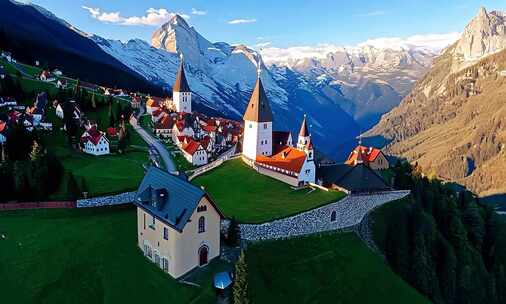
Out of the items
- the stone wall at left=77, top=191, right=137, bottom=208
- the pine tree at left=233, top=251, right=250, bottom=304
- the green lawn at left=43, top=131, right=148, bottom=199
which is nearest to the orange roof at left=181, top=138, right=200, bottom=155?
the green lawn at left=43, top=131, right=148, bottom=199

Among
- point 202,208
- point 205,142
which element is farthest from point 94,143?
point 202,208

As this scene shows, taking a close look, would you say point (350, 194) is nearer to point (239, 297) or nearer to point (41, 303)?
point (239, 297)

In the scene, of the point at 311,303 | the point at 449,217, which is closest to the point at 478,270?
the point at 449,217

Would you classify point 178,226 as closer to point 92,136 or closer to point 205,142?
point 92,136

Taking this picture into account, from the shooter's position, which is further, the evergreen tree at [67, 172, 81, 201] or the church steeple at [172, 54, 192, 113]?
the church steeple at [172, 54, 192, 113]

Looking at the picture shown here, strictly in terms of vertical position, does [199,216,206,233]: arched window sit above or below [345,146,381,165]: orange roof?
below

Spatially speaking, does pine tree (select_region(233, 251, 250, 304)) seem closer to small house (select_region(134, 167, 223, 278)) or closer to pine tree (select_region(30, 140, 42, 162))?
small house (select_region(134, 167, 223, 278))

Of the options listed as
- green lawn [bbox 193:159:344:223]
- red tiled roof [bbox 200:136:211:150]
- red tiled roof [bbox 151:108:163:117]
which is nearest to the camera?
green lawn [bbox 193:159:344:223]
